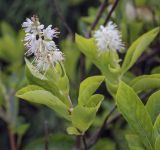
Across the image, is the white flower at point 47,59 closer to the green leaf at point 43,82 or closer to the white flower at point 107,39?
the green leaf at point 43,82

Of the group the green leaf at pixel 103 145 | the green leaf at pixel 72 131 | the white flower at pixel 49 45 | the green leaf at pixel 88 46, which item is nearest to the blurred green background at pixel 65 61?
the green leaf at pixel 103 145

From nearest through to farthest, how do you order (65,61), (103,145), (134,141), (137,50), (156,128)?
(156,128) < (134,141) < (137,50) < (103,145) < (65,61)

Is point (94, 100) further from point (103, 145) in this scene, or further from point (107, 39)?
point (103, 145)

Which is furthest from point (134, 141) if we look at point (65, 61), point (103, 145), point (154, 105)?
point (65, 61)

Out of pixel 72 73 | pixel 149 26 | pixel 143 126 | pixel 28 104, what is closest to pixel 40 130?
pixel 28 104

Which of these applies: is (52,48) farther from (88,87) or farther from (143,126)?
(143,126)

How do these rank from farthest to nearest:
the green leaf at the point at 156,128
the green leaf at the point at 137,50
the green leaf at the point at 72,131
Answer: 1. the green leaf at the point at 137,50
2. the green leaf at the point at 72,131
3. the green leaf at the point at 156,128

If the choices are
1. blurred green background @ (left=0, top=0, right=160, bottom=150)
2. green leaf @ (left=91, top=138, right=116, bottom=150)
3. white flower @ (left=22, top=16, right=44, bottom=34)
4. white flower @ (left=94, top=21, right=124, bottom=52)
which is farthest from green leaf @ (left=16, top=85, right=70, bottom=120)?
green leaf @ (left=91, top=138, right=116, bottom=150)

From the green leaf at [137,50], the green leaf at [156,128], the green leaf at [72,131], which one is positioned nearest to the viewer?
the green leaf at [156,128]
